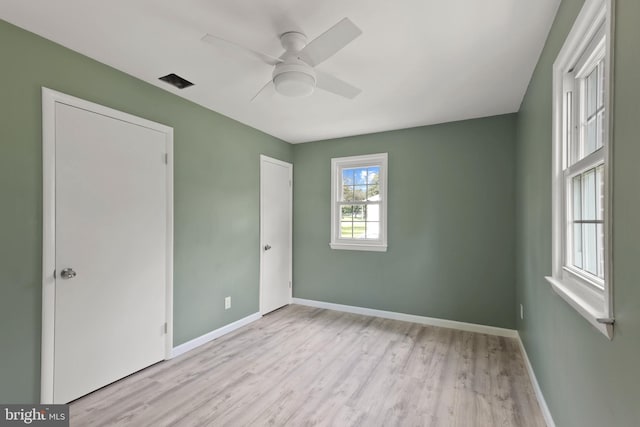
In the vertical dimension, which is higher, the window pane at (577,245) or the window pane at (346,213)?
the window pane at (346,213)

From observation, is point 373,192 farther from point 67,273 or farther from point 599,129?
point 67,273

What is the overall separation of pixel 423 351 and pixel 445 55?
104 inches

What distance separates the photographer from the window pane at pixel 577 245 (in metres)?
1.60

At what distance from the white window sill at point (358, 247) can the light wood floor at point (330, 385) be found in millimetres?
1080

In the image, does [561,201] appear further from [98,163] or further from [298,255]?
[298,255]

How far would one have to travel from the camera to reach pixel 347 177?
4426mm

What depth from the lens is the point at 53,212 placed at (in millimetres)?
2037

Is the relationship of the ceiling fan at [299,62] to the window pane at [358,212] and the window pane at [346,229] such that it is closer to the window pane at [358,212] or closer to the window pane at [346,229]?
the window pane at [358,212]

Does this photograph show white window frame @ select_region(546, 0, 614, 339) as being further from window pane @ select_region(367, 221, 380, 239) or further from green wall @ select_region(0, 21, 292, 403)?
green wall @ select_region(0, 21, 292, 403)

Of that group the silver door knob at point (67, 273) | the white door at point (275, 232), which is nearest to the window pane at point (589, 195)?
the silver door knob at point (67, 273)

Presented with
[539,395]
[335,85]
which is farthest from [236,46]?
[539,395]

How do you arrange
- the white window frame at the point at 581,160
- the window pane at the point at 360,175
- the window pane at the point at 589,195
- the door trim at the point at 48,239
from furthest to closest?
the window pane at the point at 360,175
the door trim at the point at 48,239
the window pane at the point at 589,195
the white window frame at the point at 581,160

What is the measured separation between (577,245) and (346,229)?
9.61 feet

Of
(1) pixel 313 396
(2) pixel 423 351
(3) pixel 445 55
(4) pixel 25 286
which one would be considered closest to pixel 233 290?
(1) pixel 313 396
